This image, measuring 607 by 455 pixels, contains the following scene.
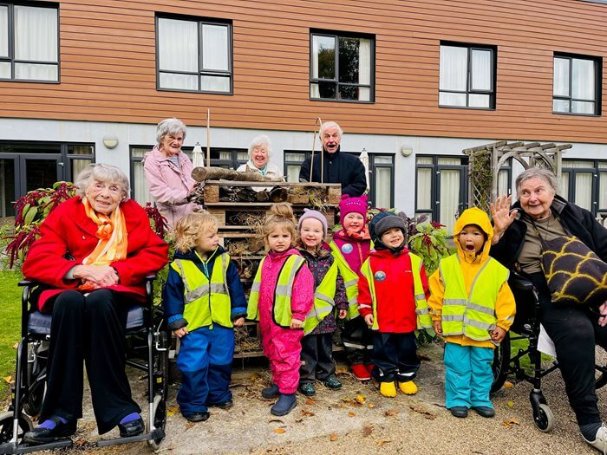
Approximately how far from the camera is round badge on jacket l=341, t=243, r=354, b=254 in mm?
3861

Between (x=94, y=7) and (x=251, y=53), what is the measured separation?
3402 mm

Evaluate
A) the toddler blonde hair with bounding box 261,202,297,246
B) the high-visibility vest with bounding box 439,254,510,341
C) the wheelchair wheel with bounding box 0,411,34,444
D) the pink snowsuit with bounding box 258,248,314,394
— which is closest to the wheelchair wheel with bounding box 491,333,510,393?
the high-visibility vest with bounding box 439,254,510,341

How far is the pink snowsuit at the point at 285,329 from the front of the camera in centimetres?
335

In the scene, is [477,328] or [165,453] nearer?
[165,453]

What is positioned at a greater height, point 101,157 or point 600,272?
point 101,157

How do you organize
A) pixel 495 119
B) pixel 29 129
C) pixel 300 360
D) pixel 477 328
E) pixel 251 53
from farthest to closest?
pixel 495 119 < pixel 251 53 < pixel 29 129 < pixel 300 360 < pixel 477 328

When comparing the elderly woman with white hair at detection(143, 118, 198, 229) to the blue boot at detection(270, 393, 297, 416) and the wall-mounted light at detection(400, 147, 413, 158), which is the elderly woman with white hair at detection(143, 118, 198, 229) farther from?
the wall-mounted light at detection(400, 147, 413, 158)

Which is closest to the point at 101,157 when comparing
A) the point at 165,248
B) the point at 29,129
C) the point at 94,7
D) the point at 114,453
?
the point at 29,129

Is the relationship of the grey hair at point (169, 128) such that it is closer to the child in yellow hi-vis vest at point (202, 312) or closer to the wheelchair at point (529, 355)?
the child in yellow hi-vis vest at point (202, 312)

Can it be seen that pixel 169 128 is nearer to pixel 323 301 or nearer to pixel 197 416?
pixel 323 301

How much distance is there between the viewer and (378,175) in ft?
41.8

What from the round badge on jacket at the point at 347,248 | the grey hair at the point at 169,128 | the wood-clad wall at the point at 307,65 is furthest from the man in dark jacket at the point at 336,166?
the wood-clad wall at the point at 307,65

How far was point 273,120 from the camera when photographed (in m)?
11.5

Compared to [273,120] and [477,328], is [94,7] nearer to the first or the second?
[273,120]
